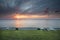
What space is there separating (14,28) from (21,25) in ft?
0.35

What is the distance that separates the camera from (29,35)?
98 cm

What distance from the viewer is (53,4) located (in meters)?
0.96

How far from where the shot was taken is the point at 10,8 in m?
0.96

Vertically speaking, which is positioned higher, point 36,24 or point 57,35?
point 36,24

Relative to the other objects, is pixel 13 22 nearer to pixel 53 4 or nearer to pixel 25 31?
pixel 25 31

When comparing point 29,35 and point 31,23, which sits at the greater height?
point 31,23

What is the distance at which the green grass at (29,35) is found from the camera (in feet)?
3.17

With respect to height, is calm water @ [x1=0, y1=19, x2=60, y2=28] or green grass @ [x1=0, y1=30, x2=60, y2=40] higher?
calm water @ [x1=0, y1=19, x2=60, y2=28]

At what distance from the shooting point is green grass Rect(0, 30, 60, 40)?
966mm

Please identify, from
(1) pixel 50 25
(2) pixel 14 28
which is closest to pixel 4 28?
(2) pixel 14 28

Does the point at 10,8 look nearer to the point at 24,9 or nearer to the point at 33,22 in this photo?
the point at 24,9

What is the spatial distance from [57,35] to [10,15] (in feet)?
2.34

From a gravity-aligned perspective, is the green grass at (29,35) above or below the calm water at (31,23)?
below

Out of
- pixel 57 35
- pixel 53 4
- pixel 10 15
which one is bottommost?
pixel 57 35
